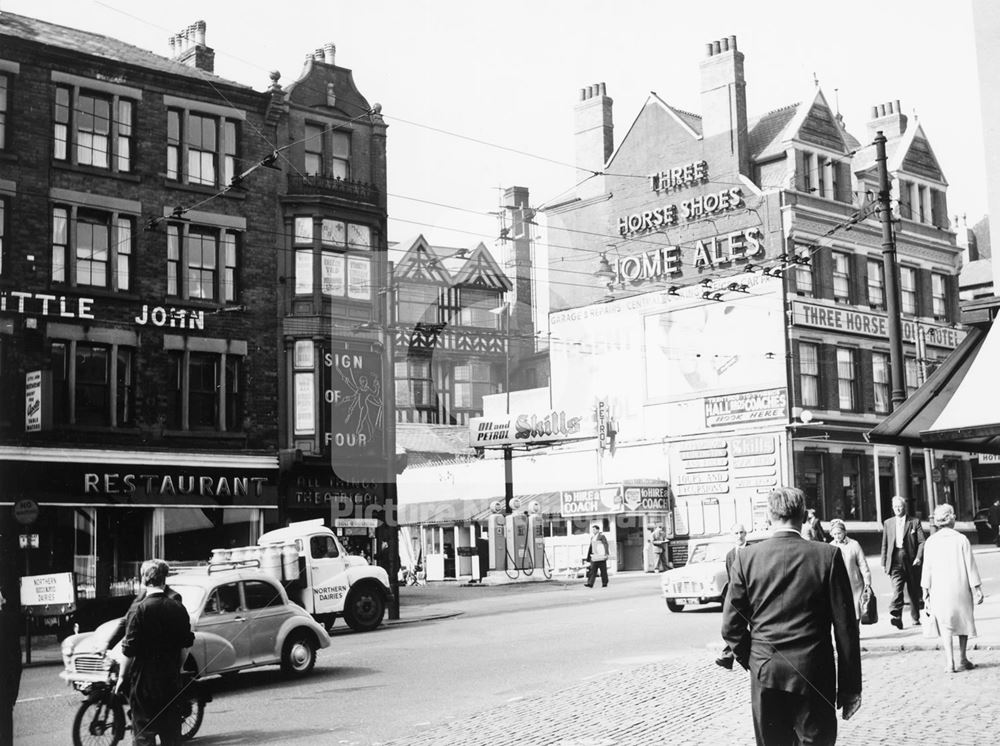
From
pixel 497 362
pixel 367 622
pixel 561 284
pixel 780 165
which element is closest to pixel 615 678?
pixel 367 622

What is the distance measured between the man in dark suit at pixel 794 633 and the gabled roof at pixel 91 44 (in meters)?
15.2

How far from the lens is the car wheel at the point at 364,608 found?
22.6 meters

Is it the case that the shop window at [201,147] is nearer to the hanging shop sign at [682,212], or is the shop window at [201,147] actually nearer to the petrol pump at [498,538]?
the petrol pump at [498,538]

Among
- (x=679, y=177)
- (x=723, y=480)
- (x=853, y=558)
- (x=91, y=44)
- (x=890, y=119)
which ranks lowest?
(x=853, y=558)

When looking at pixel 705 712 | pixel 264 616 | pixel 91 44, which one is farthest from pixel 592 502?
pixel 705 712

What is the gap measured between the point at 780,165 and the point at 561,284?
11.8 m

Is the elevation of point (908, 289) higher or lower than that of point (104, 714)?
higher

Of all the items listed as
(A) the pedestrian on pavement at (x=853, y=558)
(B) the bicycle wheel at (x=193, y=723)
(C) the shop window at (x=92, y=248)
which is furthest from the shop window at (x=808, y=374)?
(B) the bicycle wheel at (x=193, y=723)

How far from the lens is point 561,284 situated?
53.4 metres

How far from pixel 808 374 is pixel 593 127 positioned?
16188 mm

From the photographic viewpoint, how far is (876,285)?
48969 millimetres

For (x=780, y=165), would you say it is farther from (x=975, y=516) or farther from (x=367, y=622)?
(x=367, y=622)

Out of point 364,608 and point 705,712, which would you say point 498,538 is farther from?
point 705,712

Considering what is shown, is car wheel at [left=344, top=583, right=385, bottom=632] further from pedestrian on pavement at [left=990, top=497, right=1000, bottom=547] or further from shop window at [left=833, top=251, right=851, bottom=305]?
pedestrian on pavement at [left=990, top=497, right=1000, bottom=547]
